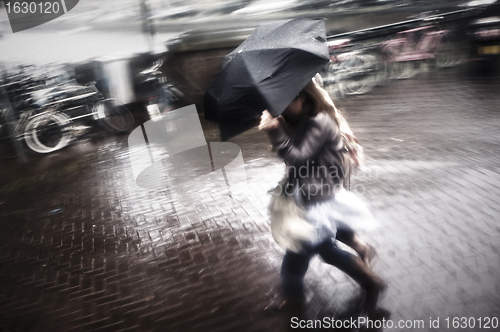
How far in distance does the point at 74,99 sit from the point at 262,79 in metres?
8.04

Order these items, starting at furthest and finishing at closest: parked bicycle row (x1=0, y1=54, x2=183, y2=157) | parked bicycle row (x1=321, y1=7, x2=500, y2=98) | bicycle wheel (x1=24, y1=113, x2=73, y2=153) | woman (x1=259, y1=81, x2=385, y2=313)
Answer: parked bicycle row (x1=321, y1=7, x2=500, y2=98)
parked bicycle row (x1=0, y1=54, x2=183, y2=157)
bicycle wheel (x1=24, y1=113, x2=73, y2=153)
woman (x1=259, y1=81, x2=385, y2=313)

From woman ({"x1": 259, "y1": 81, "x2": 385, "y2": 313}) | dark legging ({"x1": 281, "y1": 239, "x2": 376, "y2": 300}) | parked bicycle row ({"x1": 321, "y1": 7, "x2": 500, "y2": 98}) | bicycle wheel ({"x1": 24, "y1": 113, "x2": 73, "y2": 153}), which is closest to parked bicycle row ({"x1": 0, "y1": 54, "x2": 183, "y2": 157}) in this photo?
bicycle wheel ({"x1": 24, "y1": 113, "x2": 73, "y2": 153})

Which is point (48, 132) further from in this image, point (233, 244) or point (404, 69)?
point (404, 69)

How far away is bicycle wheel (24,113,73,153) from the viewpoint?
8.20 metres

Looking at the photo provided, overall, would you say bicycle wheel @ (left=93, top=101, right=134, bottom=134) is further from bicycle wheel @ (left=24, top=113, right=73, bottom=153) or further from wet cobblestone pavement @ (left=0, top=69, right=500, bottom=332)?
wet cobblestone pavement @ (left=0, top=69, right=500, bottom=332)

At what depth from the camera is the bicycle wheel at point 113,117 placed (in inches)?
351

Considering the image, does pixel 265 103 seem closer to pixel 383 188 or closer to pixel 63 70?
pixel 383 188

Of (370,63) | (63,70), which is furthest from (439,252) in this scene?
(63,70)

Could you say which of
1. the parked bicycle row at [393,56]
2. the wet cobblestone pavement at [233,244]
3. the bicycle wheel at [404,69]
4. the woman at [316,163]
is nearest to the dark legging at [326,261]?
the woman at [316,163]

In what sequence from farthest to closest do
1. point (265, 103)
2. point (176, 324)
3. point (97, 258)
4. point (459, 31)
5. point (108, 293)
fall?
1. point (459, 31)
2. point (97, 258)
3. point (108, 293)
4. point (176, 324)
5. point (265, 103)

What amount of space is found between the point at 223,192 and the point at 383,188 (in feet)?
6.50

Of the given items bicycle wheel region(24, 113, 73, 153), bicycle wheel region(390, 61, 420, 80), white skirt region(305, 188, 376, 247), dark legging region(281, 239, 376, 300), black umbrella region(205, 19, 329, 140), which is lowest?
bicycle wheel region(24, 113, 73, 153)

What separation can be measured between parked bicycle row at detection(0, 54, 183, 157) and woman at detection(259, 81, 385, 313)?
7.40 metres

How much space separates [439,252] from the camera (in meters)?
3.14
